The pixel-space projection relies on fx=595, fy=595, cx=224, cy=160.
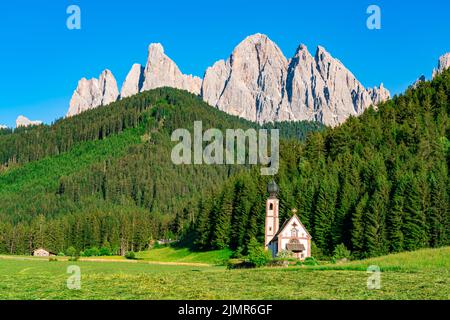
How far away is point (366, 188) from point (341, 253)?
58.9ft

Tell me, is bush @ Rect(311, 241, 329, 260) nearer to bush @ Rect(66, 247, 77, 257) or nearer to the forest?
the forest

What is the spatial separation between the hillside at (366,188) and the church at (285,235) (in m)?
2.01

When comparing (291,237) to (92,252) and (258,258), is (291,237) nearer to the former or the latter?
(258,258)

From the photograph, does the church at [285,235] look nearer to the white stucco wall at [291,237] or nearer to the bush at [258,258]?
the white stucco wall at [291,237]

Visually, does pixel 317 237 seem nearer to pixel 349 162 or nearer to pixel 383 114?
pixel 349 162

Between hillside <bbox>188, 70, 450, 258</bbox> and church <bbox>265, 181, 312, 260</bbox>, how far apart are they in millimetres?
2015

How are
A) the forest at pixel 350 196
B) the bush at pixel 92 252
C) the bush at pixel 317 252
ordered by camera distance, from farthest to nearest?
the bush at pixel 92 252
the bush at pixel 317 252
the forest at pixel 350 196

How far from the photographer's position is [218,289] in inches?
1471

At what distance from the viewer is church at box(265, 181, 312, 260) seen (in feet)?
294

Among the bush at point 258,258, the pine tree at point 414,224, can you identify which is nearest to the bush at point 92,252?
the bush at point 258,258

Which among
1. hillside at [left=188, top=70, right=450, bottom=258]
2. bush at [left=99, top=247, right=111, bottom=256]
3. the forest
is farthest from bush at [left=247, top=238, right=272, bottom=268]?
bush at [left=99, top=247, right=111, bottom=256]

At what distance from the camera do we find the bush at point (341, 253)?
79444 millimetres

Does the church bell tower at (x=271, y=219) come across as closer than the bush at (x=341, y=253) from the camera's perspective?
No

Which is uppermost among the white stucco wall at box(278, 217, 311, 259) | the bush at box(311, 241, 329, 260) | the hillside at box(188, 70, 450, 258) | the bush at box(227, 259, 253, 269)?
the hillside at box(188, 70, 450, 258)
